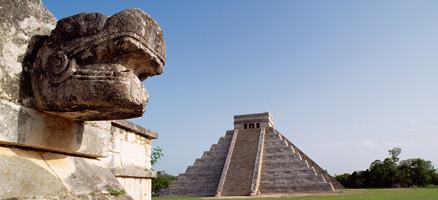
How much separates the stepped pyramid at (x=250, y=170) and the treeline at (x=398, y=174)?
722cm

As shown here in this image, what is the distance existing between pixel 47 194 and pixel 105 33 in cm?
96

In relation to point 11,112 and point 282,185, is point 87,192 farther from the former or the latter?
point 282,185

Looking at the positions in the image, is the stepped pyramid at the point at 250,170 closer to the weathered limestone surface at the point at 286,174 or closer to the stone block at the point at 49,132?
the weathered limestone surface at the point at 286,174

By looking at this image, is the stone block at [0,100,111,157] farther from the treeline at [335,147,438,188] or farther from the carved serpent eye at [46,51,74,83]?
the treeline at [335,147,438,188]

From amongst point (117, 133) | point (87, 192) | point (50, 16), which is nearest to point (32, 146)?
point (87, 192)

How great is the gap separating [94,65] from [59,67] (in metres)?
0.19

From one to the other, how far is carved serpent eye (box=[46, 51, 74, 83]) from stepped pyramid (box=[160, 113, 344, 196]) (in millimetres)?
23654

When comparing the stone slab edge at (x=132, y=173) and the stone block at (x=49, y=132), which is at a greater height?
the stone block at (x=49, y=132)

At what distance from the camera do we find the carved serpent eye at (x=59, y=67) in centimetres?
183

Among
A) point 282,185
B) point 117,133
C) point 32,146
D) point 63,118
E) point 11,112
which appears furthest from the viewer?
point 282,185

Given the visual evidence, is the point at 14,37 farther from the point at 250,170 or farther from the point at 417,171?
the point at 417,171

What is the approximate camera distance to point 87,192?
2.13 meters

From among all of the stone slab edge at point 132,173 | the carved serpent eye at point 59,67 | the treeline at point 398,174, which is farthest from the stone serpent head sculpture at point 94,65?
the treeline at point 398,174

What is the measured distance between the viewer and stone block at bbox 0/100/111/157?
175 cm
